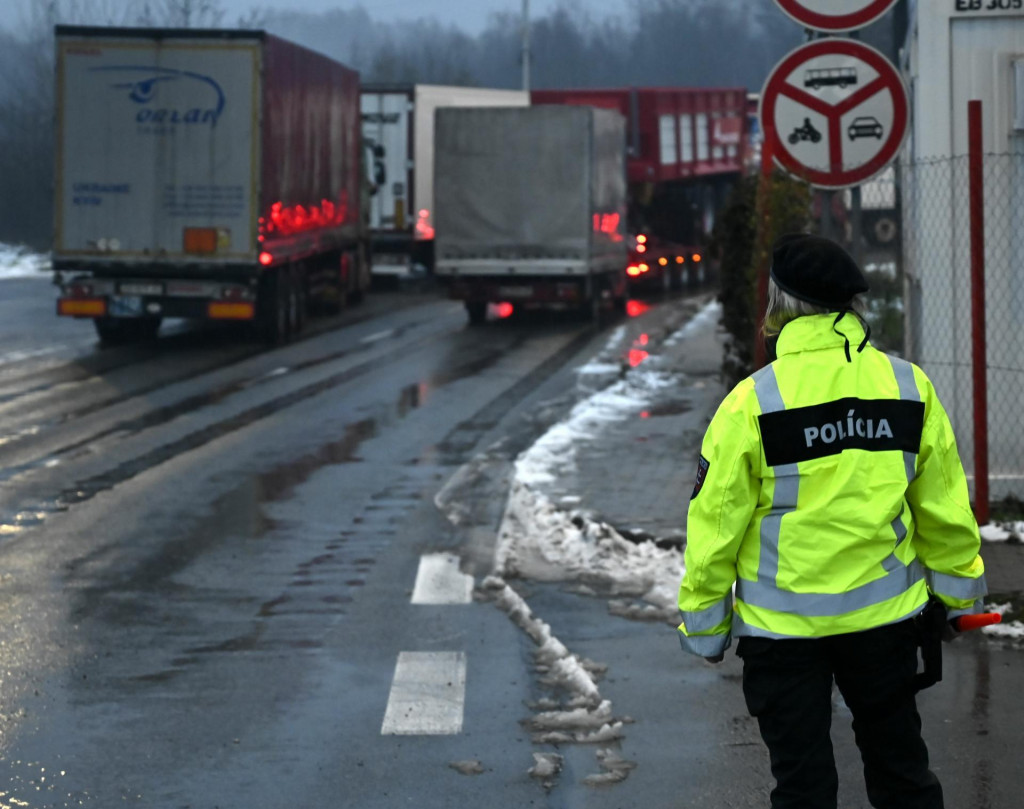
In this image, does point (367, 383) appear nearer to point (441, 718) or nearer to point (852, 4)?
point (852, 4)

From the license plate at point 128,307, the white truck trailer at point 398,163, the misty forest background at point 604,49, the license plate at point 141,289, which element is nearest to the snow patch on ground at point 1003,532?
the license plate at point 141,289

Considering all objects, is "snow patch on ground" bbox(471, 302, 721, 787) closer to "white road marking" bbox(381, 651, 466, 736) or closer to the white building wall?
"white road marking" bbox(381, 651, 466, 736)

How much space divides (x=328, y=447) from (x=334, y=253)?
13006 millimetres

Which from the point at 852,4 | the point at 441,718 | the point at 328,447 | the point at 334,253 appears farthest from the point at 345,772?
the point at 334,253

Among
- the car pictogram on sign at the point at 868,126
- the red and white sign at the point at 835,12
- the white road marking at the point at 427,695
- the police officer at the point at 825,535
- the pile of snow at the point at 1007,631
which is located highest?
the red and white sign at the point at 835,12

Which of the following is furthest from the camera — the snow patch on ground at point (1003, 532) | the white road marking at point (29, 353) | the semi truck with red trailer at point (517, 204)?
the semi truck with red trailer at point (517, 204)

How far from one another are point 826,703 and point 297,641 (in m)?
3.73

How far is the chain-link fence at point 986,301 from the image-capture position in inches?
356

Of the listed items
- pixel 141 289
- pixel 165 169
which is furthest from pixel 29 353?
pixel 165 169

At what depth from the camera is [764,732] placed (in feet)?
12.9

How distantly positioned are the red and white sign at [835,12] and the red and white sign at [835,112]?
13cm

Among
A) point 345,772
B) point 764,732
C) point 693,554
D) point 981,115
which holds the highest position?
point 981,115

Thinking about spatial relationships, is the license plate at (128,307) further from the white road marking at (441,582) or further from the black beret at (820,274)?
the black beret at (820,274)

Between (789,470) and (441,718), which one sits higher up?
(789,470)
